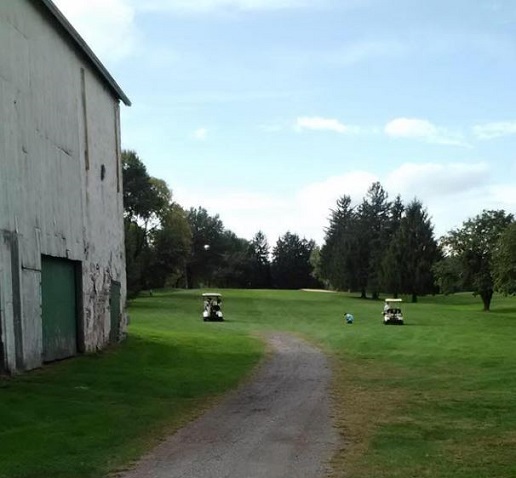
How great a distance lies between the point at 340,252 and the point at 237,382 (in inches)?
2863

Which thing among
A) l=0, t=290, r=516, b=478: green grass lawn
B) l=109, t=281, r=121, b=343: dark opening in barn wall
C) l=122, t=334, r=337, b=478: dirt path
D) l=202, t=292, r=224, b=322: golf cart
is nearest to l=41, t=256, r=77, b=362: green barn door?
l=0, t=290, r=516, b=478: green grass lawn

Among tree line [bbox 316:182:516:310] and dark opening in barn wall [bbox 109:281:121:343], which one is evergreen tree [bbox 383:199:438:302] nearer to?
tree line [bbox 316:182:516:310]

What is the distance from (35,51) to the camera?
1923cm

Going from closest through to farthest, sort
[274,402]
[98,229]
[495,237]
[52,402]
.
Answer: [52,402] → [274,402] → [98,229] → [495,237]

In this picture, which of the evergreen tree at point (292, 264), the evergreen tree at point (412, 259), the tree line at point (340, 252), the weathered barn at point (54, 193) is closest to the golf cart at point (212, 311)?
the tree line at point (340, 252)

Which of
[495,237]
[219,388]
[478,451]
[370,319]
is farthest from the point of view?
[495,237]

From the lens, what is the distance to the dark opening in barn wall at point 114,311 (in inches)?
1035

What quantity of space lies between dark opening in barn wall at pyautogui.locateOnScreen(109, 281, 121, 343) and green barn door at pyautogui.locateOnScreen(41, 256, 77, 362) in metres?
4.06

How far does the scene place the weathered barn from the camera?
55.6 ft

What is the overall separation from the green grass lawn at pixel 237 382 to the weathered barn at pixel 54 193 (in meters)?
1.22

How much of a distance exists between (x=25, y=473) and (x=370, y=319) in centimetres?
4374

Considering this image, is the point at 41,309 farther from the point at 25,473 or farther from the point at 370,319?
the point at 370,319

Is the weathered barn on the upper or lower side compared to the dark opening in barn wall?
upper

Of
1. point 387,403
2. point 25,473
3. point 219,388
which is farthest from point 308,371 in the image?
point 25,473
